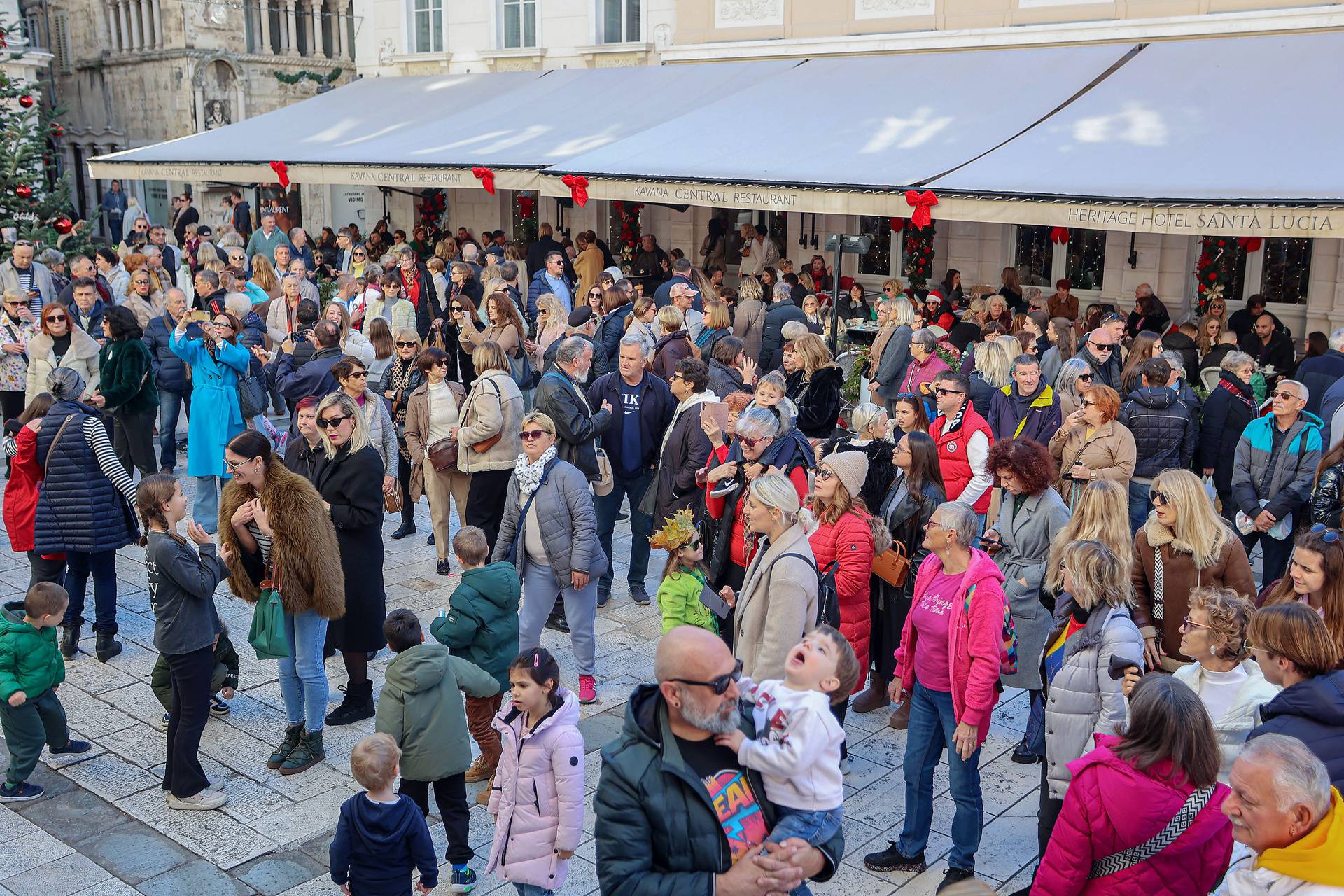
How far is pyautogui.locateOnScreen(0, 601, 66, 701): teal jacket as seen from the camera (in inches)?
222

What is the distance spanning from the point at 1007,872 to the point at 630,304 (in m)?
6.76

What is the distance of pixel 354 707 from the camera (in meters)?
6.59

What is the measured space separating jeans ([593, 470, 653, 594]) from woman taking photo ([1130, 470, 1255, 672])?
3.72m

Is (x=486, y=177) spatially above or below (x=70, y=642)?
above

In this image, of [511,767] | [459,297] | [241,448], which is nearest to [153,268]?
[459,297]

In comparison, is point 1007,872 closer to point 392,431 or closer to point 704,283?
point 392,431

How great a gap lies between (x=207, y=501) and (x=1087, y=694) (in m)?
Answer: 7.20

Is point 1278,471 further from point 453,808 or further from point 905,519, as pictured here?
point 453,808

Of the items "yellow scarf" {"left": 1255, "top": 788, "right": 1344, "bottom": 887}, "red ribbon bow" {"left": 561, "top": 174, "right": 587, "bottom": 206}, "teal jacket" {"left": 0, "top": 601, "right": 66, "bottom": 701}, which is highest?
"red ribbon bow" {"left": 561, "top": 174, "right": 587, "bottom": 206}

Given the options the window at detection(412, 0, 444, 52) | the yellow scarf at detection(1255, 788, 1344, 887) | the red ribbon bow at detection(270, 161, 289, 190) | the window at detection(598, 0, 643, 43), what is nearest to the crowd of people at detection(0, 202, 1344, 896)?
the yellow scarf at detection(1255, 788, 1344, 887)

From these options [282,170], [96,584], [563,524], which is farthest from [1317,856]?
[282,170]

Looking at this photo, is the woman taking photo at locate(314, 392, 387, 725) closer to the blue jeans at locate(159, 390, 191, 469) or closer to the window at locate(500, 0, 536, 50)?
the blue jeans at locate(159, 390, 191, 469)

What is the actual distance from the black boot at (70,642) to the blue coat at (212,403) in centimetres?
183

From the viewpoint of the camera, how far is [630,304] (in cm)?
1087
